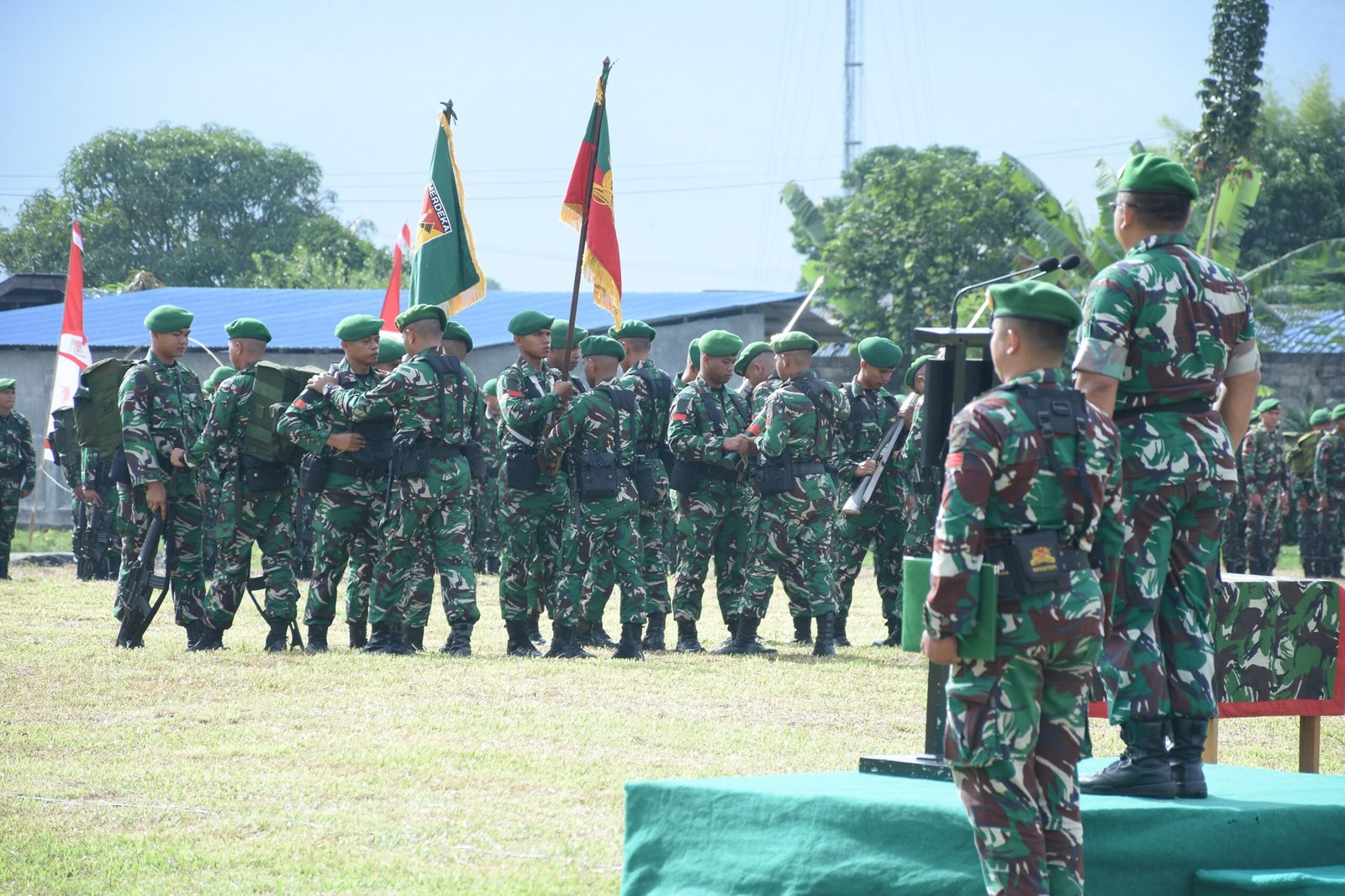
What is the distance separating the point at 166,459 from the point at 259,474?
644 mm

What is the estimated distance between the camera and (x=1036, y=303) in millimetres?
4297

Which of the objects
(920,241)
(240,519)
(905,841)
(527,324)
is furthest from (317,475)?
(920,241)

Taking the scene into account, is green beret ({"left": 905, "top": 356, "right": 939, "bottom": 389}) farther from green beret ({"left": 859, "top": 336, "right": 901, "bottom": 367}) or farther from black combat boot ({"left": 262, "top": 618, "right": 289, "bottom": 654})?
black combat boot ({"left": 262, "top": 618, "right": 289, "bottom": 654})

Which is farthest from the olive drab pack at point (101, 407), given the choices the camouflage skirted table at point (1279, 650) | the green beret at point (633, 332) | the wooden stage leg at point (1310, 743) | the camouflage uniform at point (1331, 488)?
the camouflage uniform at point (1331, 488)

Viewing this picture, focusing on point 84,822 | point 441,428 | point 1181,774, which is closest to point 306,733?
point 84,822

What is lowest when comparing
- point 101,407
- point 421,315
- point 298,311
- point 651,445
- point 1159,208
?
point 651,445

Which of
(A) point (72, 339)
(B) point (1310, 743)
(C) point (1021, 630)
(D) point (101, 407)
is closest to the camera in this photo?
(C) point (1021, 630)

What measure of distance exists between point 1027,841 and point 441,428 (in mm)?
6668

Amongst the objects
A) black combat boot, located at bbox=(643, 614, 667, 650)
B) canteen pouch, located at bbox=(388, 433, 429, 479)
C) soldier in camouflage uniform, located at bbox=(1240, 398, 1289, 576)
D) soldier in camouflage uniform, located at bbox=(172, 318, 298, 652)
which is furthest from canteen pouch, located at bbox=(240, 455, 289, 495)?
soldier in camouflage uniform, located at bbox=(1240, 398, 1289, 576)

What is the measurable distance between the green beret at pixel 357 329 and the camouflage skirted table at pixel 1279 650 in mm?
5962

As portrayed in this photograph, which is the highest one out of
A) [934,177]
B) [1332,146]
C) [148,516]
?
[1332,146]

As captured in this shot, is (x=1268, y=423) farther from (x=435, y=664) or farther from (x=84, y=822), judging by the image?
(x=84, y=822)

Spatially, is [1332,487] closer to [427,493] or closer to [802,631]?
[802,631]

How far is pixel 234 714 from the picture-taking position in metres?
8.22
